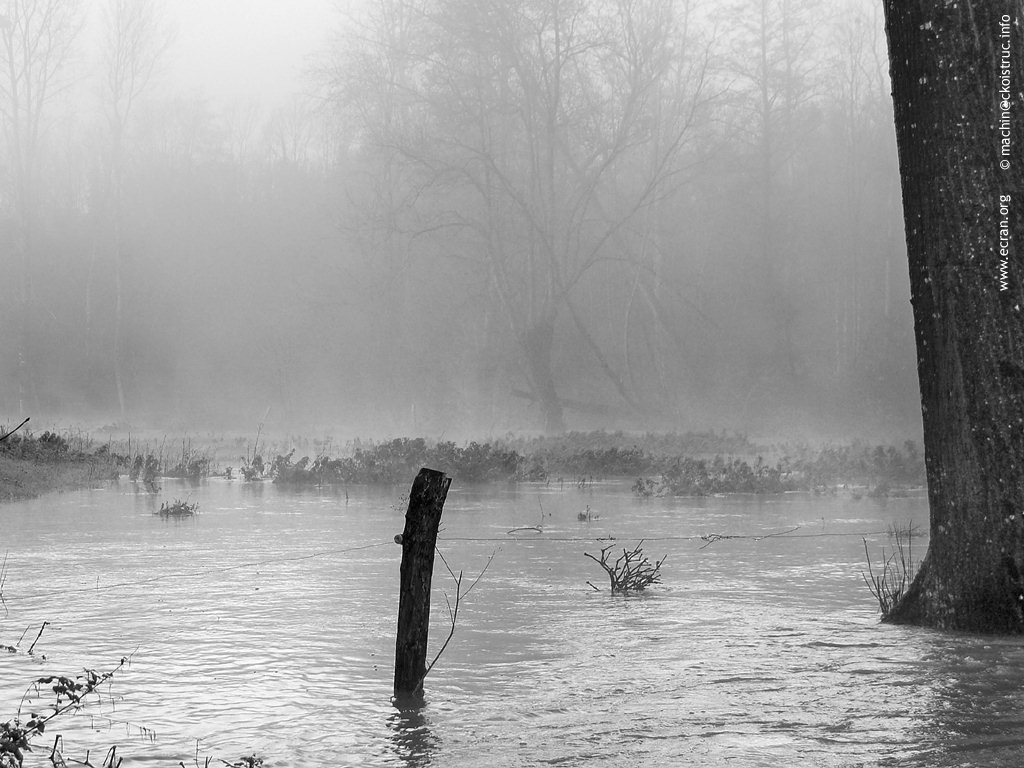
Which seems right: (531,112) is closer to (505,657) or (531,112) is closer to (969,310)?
(969,310)

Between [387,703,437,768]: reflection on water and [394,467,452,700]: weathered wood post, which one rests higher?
[394,467,452,700]: weathered wood post

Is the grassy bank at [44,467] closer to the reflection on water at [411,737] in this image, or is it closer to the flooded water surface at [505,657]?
the flooded water surface at [505,657]

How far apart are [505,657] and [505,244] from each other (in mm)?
35437

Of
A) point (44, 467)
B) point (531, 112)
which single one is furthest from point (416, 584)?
point (531, 112)

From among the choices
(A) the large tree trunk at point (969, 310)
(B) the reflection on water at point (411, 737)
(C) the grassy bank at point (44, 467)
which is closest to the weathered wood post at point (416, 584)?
(B) the reflection on water at point (411, 737)

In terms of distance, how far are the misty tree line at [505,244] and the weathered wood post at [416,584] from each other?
25.8 metres

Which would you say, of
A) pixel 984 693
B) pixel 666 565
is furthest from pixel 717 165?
pixel 984 693

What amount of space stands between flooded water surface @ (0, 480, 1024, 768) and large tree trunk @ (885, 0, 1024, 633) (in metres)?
0.40

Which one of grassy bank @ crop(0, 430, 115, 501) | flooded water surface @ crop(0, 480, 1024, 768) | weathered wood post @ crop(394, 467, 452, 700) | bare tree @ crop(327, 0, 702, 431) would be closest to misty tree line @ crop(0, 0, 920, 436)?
bare tree @ crop(327, 0, 702, 431)

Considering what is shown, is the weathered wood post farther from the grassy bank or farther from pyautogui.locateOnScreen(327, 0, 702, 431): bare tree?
pyautogui.locateOnScreen(327, 0, 702, 431): bare tree

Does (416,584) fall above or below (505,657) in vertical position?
above

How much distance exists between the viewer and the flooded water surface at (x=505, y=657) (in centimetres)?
501

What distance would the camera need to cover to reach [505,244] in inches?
1646

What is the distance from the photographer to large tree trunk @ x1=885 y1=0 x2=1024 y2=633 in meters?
7.25
